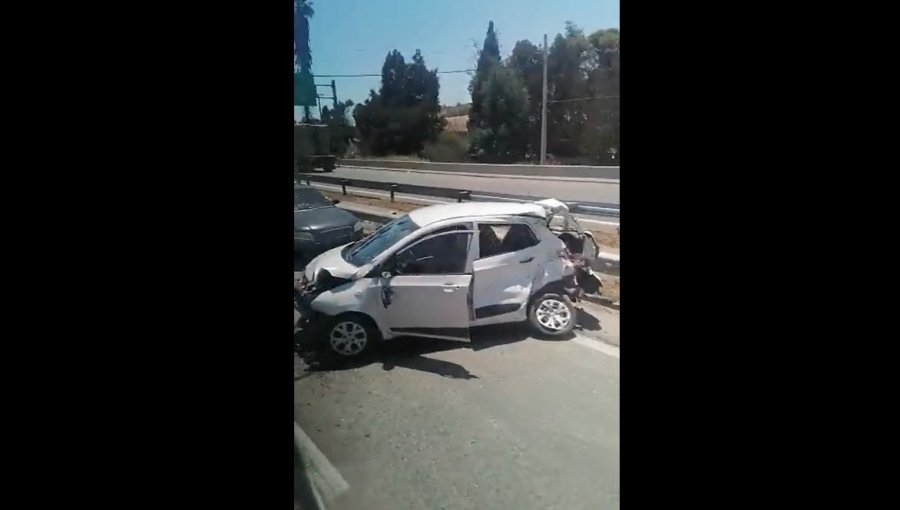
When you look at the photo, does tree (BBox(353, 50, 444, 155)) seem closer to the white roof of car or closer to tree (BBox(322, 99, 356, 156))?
tree (BBox(322, 99, 356, 156))

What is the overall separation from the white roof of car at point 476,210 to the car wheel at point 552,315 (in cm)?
24

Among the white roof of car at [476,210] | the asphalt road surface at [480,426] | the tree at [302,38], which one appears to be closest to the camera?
the asphalt road surface at [480,426]

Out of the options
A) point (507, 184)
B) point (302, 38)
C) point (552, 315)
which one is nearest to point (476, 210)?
point (507, 184)

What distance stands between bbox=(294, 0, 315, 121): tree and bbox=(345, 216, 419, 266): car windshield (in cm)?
43

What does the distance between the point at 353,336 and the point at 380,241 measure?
0.95 ft

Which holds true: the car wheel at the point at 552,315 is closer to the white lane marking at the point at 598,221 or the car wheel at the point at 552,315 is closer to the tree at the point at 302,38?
the white lane marking at the point at 598,221

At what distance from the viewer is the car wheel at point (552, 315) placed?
5.27 ft

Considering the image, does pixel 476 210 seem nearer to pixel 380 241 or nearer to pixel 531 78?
pixel 380 241

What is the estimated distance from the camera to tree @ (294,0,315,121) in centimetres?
176

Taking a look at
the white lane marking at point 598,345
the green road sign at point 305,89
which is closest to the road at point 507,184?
the green road sign at point 305,89

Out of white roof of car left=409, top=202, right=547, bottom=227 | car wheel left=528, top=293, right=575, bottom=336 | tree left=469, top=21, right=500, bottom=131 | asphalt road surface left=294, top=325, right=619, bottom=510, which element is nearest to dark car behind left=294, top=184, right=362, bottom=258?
white roof of car left=409, top=202, right=547, bottom=227

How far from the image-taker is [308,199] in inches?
72.1
